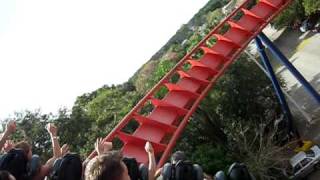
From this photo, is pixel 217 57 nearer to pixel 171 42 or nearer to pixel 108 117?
pixel 108 117

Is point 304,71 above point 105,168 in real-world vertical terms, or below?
below

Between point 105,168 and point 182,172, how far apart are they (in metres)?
1.58

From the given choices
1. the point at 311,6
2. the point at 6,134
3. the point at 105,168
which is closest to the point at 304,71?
the point at 311,6

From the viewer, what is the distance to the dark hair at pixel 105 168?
383cm

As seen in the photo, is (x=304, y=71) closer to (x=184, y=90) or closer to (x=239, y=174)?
(x=184, y=90)

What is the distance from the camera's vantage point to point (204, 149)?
13688 millimetres

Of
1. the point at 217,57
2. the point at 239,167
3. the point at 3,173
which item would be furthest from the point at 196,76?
the point at 3,173

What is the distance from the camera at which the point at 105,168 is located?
12.6ft

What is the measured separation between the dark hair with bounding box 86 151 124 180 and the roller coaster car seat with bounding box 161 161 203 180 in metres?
1.42

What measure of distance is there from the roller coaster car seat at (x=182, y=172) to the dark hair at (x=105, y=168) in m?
1.42

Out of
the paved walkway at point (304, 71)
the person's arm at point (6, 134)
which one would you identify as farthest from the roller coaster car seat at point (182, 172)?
the paved walkway at point (304, 71)

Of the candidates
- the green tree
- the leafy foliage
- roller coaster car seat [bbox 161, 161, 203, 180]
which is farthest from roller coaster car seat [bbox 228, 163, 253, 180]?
the green tree

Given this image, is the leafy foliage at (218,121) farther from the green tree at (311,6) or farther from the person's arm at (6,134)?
the person's arm at (6,134)

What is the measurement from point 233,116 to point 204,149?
261cm
